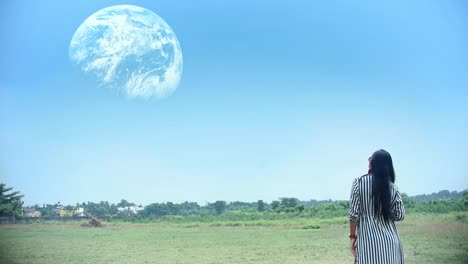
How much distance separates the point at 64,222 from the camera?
32.2 m

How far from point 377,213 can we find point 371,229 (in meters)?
0.08

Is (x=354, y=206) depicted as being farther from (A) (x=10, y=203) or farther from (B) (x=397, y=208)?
(A) (x=10, y=203)

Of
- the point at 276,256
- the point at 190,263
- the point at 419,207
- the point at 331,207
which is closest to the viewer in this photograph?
the point at 190,263

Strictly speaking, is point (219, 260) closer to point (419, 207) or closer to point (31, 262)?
point (31, 262)

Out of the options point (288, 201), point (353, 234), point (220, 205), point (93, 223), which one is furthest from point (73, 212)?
point (353, 234)

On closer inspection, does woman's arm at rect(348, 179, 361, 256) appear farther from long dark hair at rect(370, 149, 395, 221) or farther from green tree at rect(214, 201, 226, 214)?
green tree at rect(214, 201, 226, 214)

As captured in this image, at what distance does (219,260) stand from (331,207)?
19836mm

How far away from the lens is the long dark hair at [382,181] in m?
2.15

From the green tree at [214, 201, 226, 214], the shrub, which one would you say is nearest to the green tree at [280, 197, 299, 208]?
the green tree at [214, 201, 226, 214]

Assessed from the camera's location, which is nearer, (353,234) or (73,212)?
(353,234)

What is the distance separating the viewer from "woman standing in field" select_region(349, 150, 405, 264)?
2.16 m

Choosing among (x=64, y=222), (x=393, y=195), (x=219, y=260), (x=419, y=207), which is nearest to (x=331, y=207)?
(x=419, y=207)

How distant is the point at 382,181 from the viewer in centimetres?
216

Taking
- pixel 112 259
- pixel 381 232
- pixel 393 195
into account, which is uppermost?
pixel 393 195
